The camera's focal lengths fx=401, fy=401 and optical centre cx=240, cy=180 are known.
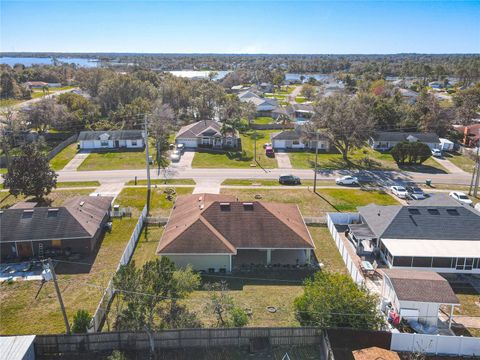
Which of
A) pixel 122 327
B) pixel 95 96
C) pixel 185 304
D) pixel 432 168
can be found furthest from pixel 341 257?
pixel 95 96

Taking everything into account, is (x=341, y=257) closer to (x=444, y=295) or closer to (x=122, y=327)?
(x=444, y=295)

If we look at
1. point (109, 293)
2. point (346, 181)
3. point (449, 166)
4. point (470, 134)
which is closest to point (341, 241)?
point (346, 181)

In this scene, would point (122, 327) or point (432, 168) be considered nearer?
point (122, 327)

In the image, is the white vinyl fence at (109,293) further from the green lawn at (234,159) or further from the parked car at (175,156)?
the parked car at (175,156)

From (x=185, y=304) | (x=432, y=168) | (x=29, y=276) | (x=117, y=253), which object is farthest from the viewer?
(x=432, y=168)

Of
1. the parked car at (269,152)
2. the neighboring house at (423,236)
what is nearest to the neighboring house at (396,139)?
the parked car at (269,152)

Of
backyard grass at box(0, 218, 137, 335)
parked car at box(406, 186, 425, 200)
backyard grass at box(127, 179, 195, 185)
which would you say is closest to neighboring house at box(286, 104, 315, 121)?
parked car at box(406, 186, 425, 200)

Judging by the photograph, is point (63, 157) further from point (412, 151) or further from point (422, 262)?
point (412, 151)
